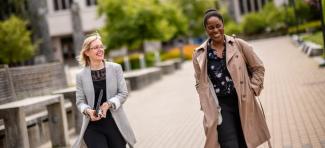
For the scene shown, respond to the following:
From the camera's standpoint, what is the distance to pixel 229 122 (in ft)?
19.6

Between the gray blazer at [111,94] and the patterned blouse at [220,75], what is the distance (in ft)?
3.10

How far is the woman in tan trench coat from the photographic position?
5.90 m

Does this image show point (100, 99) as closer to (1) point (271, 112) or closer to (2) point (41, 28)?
(1) point (271, 112)

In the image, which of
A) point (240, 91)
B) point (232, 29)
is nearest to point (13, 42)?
point (232, 29)

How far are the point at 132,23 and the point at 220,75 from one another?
2973cm

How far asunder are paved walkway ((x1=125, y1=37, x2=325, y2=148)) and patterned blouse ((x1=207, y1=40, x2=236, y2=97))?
2.54m

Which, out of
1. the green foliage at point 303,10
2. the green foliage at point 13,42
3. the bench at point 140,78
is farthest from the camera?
the green foliage at point 303,10

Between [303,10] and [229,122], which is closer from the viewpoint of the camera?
[229,122]

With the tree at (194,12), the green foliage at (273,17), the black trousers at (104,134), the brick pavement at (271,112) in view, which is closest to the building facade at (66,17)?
the tree at (194,12)

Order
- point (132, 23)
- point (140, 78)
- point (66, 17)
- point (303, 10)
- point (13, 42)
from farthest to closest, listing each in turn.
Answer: point (66, 17)
point (303, 10)
point (13, 42)
point (132, 23)
point (140, 78)

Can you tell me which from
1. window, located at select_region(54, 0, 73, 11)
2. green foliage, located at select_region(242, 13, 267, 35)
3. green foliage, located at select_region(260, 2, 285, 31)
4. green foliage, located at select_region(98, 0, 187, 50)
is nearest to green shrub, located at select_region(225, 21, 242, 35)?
green foliage, located at select_region(242, 13, 267, 35)

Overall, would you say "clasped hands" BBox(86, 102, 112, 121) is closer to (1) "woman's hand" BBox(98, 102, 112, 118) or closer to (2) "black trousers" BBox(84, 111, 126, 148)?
(1) "woman's hand" BBox(98, 102, 112, 118)

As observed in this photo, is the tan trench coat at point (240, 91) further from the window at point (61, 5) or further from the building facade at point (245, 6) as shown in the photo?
the building facade at point (245, 6)

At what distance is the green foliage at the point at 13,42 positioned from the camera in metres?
37.6
